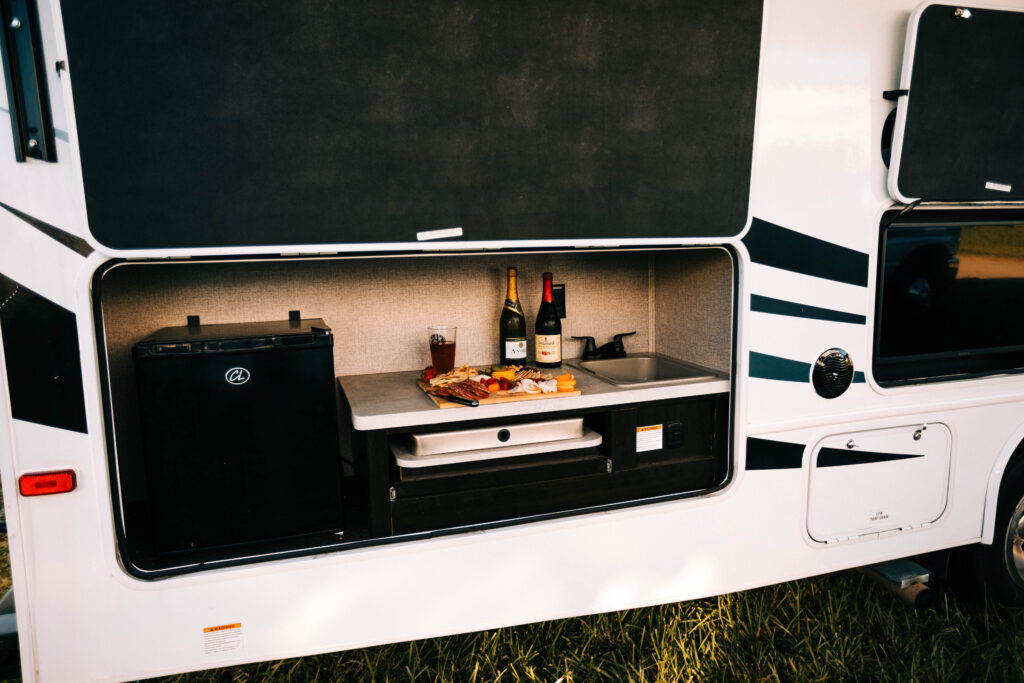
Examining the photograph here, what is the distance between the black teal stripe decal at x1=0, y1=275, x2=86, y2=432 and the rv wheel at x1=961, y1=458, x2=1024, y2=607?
3.26m

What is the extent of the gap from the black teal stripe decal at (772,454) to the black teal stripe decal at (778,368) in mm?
218

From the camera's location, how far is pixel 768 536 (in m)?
2.29

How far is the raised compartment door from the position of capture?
92.0 inches

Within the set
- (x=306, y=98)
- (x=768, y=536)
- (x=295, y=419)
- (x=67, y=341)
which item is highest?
(x=306, y=98)

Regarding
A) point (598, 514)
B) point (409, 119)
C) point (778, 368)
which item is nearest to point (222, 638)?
point (598, 514)

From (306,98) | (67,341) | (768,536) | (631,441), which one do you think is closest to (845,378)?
(768,536)

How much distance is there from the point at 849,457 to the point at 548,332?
3.93 ft

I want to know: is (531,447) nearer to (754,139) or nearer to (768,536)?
(768,536)

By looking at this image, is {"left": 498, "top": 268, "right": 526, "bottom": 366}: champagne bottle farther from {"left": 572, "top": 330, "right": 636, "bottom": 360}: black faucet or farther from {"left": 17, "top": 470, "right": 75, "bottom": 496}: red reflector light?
{"left": 17, "top": 470, "right": 75, "bottom": 496}: red reflector light

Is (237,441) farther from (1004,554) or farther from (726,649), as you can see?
(1004,554)

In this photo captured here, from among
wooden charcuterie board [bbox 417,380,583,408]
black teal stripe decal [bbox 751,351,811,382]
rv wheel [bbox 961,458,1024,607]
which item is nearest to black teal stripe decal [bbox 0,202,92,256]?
wooden charcuterie board [bbox 417,380,583,408]

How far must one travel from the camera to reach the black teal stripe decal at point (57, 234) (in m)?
1.56

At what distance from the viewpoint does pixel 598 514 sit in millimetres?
2111

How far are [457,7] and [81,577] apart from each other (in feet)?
5.81
